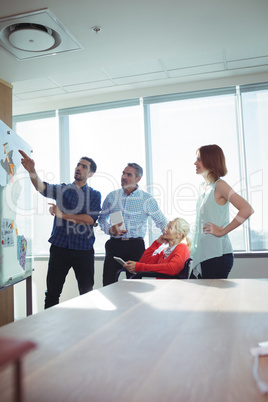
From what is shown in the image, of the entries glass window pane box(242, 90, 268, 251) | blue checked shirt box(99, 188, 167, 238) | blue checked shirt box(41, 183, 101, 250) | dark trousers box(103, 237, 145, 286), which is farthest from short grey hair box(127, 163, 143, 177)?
glass window pane box(242, 90, 268, 251)

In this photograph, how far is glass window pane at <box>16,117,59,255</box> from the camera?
16.4ft

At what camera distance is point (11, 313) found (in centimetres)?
386

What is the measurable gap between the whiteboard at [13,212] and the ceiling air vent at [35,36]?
26.8 inches

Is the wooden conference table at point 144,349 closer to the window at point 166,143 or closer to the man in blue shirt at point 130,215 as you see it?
the man in blue shirt at point 130,215

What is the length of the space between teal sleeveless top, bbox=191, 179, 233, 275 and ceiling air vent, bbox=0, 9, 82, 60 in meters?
1.71

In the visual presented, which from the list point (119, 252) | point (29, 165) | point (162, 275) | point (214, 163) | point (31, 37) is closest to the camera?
point (214, 163)

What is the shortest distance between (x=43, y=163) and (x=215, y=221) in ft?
11.0

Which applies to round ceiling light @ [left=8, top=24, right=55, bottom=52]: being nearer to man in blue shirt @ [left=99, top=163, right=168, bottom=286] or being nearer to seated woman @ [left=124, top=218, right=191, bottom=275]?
man in blue shirt @ [left=99, top=163, right=168, bottom=286]

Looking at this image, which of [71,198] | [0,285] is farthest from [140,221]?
[0,285]

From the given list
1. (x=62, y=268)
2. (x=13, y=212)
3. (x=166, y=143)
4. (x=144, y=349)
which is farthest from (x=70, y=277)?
(x=144, y=349)

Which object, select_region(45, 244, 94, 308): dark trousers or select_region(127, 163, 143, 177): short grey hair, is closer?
select_region(45, 244, 94, 308): dark trousers

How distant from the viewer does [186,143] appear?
4.47 meters

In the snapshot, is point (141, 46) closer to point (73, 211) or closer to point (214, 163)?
point (214, 163)

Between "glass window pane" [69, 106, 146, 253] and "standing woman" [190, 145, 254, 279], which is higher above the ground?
"glass window pane" [69, 106, 146, 253]
